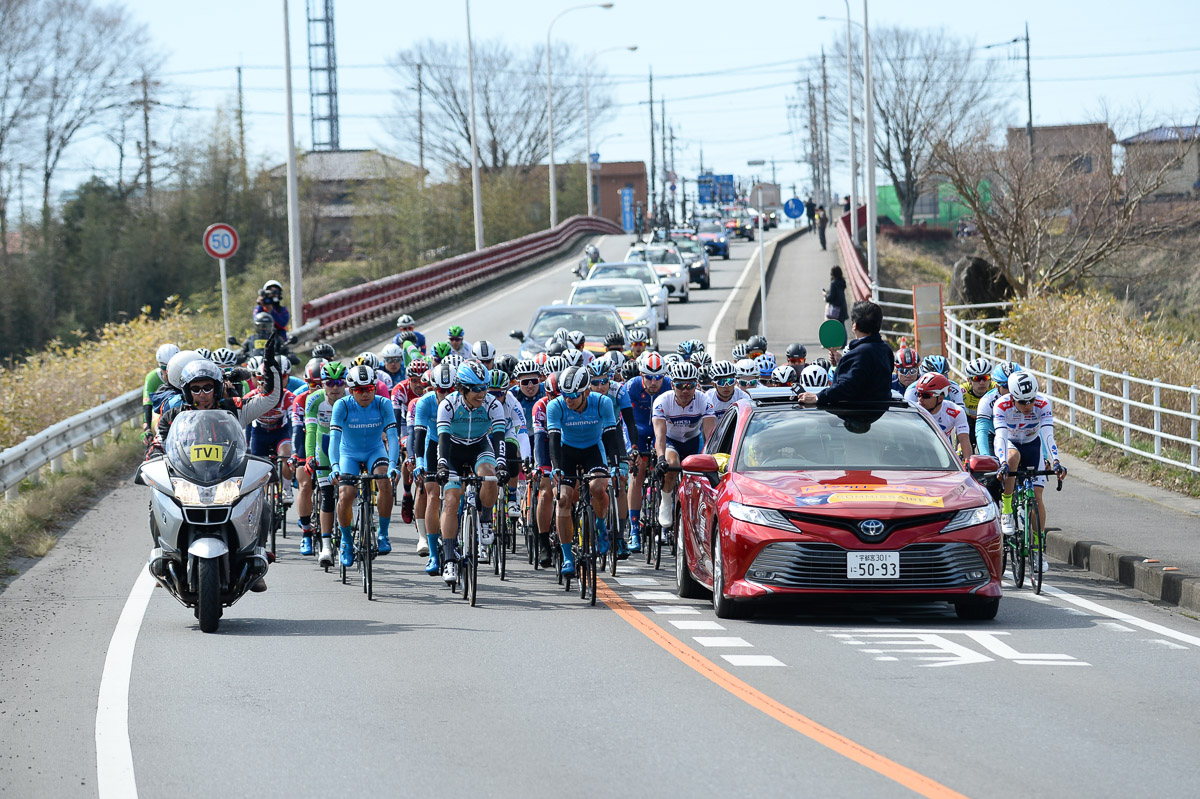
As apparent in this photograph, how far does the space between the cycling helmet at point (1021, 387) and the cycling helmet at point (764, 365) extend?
11.7 ft

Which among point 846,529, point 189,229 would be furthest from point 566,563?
point 189,229

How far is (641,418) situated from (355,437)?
3.22 metres

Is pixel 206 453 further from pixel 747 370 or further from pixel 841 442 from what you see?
pixel 747 370

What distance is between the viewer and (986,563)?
10.6m

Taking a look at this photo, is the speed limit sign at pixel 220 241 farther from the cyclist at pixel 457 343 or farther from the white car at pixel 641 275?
the white car at pixel 641 275

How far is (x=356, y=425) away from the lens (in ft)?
43.5

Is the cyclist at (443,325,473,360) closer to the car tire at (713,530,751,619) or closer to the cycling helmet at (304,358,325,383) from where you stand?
the cycling helmet at (304,358,325,383)

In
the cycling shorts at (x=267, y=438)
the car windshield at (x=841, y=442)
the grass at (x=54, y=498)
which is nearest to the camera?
the car windshield at (x=841, y=442)

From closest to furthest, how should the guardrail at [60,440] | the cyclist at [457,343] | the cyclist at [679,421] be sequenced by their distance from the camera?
the cyclist at [679,421]
the guardrail at [60,440]
the cyclist at [457,343]

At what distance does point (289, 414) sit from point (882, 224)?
75.5 metres

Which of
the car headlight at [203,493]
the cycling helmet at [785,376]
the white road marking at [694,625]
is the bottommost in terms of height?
the white road marking at [694,625]

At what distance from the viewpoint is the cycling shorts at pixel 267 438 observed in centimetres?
1537

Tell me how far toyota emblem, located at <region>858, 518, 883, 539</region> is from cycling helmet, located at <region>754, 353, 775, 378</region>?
230 inches

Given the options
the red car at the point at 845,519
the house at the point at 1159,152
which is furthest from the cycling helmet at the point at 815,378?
the house at the point at 1159,152
